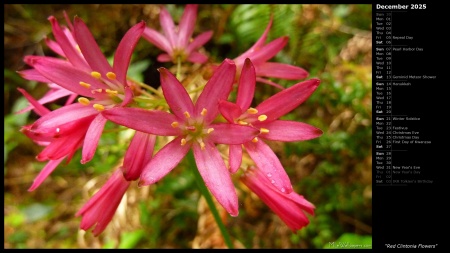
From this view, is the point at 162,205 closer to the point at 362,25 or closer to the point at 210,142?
the point at 210,142

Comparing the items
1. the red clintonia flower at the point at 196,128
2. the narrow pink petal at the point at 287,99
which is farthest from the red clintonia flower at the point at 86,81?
the narrow pink petal at the point at 287,99

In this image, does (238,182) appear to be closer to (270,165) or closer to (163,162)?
(270,165)

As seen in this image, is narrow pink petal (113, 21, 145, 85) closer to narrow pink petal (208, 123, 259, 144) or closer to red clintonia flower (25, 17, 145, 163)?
red clintonia flower (25, 17, 145, 163)

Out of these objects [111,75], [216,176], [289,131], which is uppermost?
[111,75]

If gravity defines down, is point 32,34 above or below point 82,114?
above

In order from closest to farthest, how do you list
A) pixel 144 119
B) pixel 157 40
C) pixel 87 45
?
pixel 144 119, pixel 87 45, pixel 157 40

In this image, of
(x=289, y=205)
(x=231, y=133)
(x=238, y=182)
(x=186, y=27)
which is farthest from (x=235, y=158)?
(x=238, y=182)

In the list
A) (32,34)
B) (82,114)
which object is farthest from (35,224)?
(82,114)
